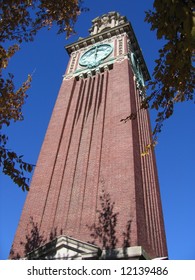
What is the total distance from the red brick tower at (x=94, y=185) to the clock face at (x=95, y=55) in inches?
85.0

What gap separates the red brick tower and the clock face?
7.08 feet

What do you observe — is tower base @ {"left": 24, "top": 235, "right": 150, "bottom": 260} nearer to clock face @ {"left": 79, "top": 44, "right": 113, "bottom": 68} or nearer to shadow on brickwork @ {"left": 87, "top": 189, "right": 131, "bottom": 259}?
shadow on brickwork @ {"left": 87, "top": 189, "right": 131, "bottom": 259}

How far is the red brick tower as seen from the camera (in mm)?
11805

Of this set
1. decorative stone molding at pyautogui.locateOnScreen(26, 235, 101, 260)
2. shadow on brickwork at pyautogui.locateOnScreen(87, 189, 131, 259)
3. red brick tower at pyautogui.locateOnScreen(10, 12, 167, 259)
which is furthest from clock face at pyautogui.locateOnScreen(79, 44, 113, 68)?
decorative stone molding at pyautogui.locateOnScreen(26, 235, 101, 260)

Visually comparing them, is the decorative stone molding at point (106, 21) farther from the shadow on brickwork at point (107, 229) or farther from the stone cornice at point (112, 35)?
the shadow on brickwork at point (107, 229)

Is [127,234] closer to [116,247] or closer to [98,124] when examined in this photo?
[116,247]

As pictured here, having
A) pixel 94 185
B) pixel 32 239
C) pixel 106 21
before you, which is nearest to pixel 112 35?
pixel 106 21

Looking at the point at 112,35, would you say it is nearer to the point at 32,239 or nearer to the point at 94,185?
the point at 94,185

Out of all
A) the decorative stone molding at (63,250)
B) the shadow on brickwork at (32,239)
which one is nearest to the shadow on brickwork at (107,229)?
the decorative stone molding at (63,250)

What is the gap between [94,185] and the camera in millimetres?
14773

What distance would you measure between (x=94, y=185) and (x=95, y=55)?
54.5ft

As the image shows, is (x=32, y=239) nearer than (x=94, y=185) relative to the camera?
Yes
